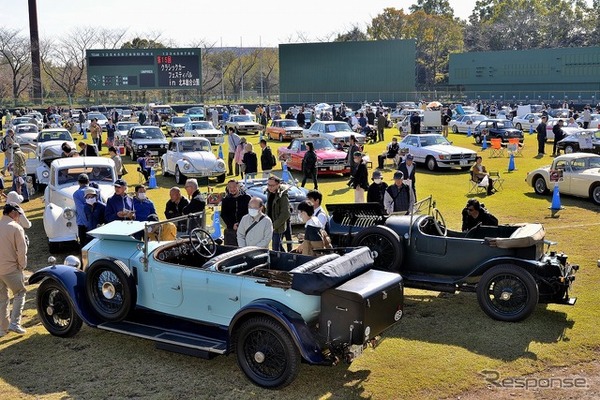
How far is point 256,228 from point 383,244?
6.47ft

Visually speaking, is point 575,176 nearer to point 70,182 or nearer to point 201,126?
point 70,182

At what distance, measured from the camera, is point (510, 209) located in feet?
58.6

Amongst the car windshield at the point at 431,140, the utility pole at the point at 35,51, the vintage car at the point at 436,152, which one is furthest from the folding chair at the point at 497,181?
the utility pole at the point at 35,51

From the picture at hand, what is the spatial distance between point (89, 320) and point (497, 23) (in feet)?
355

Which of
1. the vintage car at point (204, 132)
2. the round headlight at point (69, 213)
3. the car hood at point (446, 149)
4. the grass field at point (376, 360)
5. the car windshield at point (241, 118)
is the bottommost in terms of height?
the grass field at point (376, 360)

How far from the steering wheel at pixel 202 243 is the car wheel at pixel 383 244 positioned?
253 centimetres

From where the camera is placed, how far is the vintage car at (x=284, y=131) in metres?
38.2

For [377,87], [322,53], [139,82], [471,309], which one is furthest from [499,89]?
[471,309]

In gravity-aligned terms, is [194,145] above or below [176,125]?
below

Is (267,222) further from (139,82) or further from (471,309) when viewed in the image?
(139,82)

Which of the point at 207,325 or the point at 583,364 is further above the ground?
the point at 207,325

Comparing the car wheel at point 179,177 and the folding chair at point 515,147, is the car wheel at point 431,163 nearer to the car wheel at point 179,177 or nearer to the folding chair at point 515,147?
the folding chair at point 515,147

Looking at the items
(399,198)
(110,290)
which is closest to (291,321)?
(110,290)

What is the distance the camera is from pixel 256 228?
387 inches
